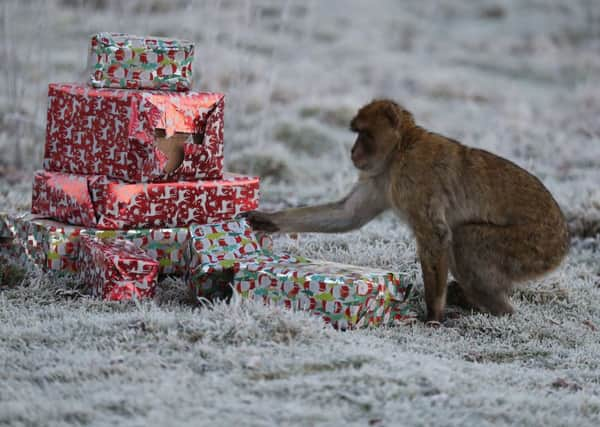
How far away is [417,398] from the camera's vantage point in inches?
138

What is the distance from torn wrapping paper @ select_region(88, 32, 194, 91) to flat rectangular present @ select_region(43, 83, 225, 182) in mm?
115

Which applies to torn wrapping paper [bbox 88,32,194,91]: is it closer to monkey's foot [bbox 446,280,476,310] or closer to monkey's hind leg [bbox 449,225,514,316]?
monkey's hind leg [bbox 449,225,514,316]

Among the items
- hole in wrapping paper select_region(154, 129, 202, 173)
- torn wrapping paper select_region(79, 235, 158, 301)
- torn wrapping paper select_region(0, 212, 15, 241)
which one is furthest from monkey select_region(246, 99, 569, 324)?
torn wrapping paper select_region(0, 212, 15, 241)

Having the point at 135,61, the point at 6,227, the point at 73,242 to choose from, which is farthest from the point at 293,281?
the point at 6,227

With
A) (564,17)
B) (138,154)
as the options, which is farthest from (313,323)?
(564,17)

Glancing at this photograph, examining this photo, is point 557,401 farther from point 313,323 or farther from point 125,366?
point 125,366

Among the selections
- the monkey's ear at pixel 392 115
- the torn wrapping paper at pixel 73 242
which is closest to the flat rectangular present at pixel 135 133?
the torn wrapping paper at pixel 73 242

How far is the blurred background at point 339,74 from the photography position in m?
8.48

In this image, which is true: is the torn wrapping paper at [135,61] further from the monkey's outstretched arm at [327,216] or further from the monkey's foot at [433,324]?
the monkey's foot at [433,324]

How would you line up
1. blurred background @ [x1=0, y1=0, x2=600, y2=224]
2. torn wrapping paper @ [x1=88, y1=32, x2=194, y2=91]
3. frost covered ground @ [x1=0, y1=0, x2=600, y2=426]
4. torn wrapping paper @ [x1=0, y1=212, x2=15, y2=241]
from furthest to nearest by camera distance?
blurred background @ [x1=0, y1=0, x2=600, y2=224] < torn wrapping paper @ [x1=0, y1=212, x2=15, y2=241] < torn wrapping paper @ [x1=88, y1=32, x2=194, y2=91] < frost covered ground @ [x1=0, y1=0, x2=600, y2=426]

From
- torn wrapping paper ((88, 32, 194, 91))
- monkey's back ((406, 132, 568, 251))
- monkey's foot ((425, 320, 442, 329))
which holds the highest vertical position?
torn wrapping paper ((88, 32, 194, 91))

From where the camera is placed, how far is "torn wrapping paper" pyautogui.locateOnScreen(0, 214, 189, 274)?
4.89 meters

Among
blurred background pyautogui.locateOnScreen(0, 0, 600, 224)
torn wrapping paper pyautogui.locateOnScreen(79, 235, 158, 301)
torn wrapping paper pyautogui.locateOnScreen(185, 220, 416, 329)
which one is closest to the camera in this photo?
torn wrapping paper pyautogui.locateOnScreen(185, 220, 416, 329)

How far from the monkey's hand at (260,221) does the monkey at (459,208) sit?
561mm
